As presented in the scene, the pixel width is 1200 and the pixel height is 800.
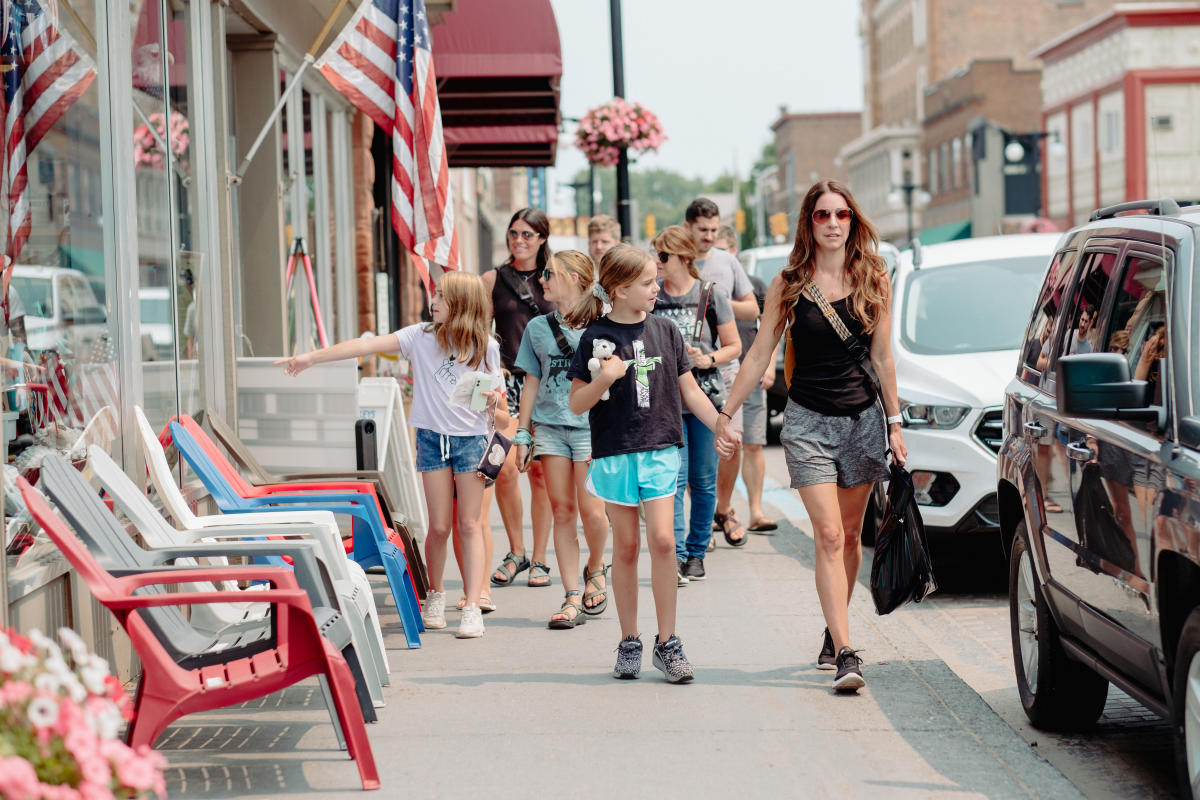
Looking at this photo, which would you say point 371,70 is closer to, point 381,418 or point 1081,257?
point 381,418

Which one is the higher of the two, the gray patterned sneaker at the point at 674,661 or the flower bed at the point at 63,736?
the flower bed at the point at 63,736

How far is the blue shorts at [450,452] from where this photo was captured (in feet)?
24.8

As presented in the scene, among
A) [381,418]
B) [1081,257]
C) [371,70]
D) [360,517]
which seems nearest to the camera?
[1081,257]

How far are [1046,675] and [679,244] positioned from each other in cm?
383

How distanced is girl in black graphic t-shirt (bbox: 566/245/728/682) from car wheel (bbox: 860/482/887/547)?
134 inches

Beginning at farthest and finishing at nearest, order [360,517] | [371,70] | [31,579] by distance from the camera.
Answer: [371,70]
[360,517]
[31,579]

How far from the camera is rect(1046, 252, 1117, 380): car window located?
17.6 ft

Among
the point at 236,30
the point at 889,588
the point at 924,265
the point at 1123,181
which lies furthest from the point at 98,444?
the point at 1123,181

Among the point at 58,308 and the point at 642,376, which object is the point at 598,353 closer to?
the point at 642,376

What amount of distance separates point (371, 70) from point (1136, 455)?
5.86 m

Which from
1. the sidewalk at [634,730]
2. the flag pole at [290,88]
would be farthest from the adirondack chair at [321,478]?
the flag pole at [290,88]

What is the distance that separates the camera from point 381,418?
392 inches

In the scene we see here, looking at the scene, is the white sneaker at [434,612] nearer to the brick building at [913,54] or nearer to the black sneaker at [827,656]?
the black sneaker at [827,656]

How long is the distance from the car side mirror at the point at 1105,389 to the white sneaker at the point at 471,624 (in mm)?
3676
